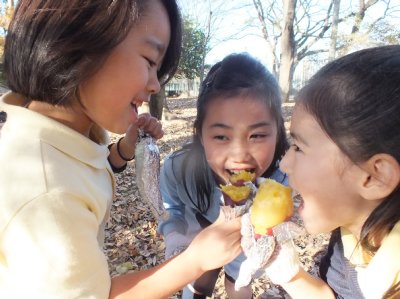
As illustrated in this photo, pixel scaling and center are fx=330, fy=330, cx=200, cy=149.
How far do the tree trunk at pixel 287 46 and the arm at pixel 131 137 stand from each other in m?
11.7

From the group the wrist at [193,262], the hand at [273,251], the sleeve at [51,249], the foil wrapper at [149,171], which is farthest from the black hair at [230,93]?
the sleeve at [51,249]

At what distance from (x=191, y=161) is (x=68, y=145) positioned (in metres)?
1.09

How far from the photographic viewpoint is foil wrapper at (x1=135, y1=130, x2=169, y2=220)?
1746 millimetres

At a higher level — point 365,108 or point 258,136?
point 365,108

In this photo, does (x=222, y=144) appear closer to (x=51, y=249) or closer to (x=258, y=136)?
(x=258, y=136)

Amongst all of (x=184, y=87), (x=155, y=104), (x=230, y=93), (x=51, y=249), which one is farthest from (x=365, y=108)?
(x=184, y=87)

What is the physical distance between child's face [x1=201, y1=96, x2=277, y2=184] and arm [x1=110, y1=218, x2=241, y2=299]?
1.60ft

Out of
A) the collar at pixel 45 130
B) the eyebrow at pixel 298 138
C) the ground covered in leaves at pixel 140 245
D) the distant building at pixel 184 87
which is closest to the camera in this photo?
the collar at pixel 45 130

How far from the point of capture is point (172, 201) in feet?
7.63

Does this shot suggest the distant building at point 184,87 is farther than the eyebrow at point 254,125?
Yes

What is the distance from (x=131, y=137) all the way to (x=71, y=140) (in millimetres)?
734

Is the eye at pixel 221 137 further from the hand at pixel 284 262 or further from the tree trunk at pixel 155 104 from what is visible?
the tree trunk at pixel 155 104

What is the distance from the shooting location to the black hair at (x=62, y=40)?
117 cm

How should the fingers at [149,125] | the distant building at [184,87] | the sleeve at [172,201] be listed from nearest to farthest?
the fingers at [149,125] → the sleeve at [172,201] → the distant building at [184,87]
